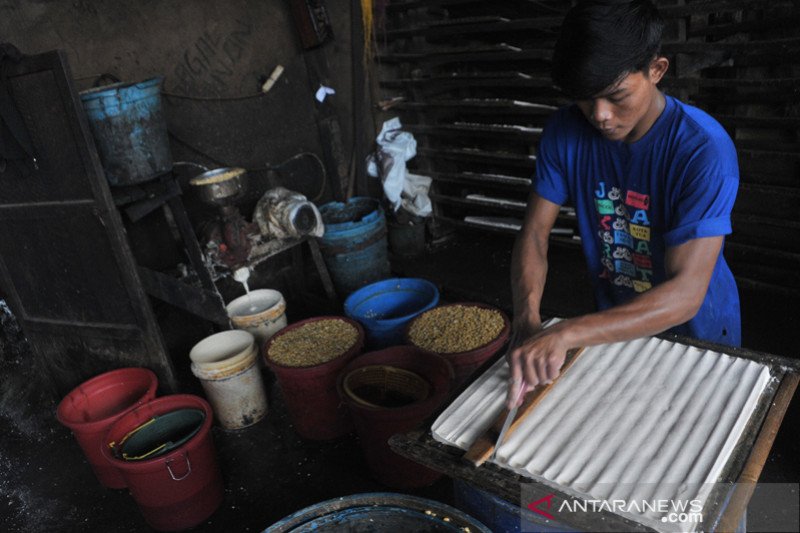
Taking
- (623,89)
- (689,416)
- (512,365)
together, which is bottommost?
(689,416)

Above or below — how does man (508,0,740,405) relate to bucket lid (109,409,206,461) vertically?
above

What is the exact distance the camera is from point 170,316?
479cm

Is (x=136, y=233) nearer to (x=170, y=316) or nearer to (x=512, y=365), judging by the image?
(x=170, y=316)

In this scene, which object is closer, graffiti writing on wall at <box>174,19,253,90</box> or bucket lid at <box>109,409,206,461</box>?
bucket lid at <box>109,409,206,461</box>

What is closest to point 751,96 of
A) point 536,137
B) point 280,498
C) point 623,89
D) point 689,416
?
point 536,137

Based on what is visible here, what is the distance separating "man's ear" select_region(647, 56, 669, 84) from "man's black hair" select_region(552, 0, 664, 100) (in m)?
Result: 0.06

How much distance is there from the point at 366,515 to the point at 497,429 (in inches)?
27.6

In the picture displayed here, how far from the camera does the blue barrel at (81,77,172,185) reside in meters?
3.34

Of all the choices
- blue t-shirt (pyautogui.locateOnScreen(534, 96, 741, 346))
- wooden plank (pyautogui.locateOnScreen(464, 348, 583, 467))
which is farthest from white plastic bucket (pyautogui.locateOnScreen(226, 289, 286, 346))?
wooden plank (pyautogui.locateOnScreen(464, 348, 583, 467))

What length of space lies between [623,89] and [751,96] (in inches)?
119

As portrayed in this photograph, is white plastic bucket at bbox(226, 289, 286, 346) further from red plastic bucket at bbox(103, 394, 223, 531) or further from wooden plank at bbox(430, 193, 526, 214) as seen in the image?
wooden plank at bbox(430, 193, 526, 214)

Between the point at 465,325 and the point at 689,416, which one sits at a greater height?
the point at 689,416

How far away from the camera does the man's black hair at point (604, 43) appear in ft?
5.17

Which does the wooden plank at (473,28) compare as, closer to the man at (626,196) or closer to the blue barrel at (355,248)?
the blue barrel at (355,248)
